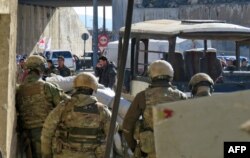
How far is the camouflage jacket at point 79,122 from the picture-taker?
6.32 meters

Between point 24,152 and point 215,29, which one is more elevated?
point 215,29

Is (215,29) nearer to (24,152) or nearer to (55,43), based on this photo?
(24,152)

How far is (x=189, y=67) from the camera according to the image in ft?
35.0

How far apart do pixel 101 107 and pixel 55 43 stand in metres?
45.2

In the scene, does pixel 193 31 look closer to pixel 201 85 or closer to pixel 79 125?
pixel 201 85

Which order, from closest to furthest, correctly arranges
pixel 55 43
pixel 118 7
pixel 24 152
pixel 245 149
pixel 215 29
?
pixel 245 149
pixel 24 152
pixel 215 29
pixel 118 7
pixel 55 43

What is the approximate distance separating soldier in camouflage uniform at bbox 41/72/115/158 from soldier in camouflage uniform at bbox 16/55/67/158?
1007 mm

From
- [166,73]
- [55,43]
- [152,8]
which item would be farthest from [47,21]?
[166,73]

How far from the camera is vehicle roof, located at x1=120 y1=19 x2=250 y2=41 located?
33.9 ft

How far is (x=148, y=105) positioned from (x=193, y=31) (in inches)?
157

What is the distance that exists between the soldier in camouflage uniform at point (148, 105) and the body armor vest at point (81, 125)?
0.37 metres

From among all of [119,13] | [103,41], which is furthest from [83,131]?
[119,13]

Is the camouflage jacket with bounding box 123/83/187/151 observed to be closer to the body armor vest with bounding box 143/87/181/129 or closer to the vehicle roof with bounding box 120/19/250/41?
the body armor vest with bounding box 143/87/181/129

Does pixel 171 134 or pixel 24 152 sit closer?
pixel 171 134
